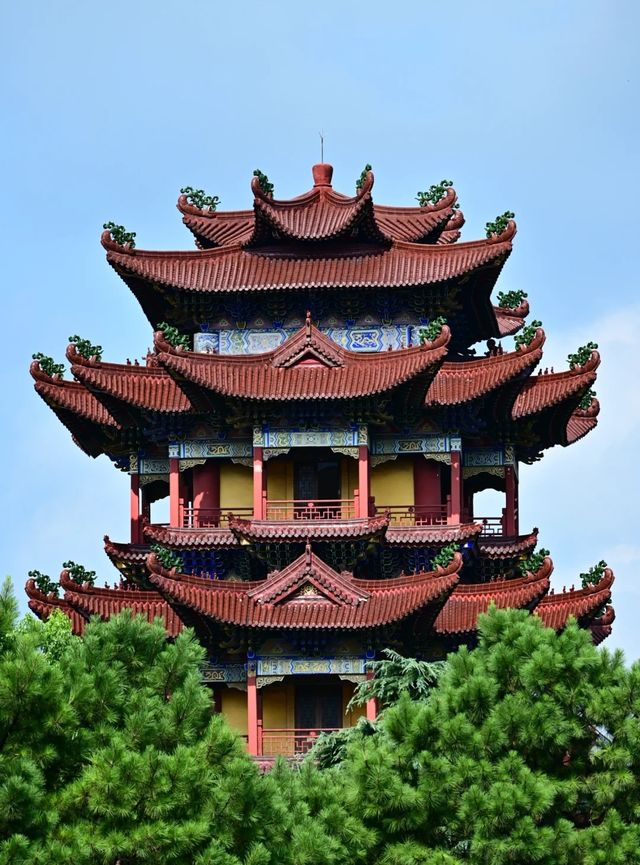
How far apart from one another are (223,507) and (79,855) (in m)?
16.5

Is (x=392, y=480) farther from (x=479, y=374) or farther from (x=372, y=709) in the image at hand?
(x=372, y=709)

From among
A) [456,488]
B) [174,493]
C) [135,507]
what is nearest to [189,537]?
[174,493]

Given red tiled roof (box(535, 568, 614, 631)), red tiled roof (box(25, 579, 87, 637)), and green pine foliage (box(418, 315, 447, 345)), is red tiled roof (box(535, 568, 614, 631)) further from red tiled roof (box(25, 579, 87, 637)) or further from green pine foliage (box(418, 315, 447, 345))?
red tiled roof (box(25, 579, 87, 637))

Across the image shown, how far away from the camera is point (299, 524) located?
3847 centimetres

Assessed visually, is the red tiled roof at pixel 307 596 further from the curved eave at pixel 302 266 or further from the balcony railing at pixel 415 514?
the curved eave at pixel 302 266

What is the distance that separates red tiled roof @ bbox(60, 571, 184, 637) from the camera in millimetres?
38719

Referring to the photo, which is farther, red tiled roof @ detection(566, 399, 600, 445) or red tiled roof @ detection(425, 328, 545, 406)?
red tiled roof @ detection(566, 399, 600, 445)

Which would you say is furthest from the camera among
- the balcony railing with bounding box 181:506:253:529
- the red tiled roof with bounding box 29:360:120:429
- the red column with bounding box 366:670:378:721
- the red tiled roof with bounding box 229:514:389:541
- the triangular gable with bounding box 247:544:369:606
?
→ the red tiled roof with bounding box 29:360:120:429

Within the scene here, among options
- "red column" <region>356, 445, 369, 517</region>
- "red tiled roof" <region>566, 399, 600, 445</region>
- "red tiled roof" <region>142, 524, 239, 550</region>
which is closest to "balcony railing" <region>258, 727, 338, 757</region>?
"red tiled roof" <region>142, 524, 239, 550</region>

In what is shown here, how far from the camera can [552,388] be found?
→ 40750 millimetres

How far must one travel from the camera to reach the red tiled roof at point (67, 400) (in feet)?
135

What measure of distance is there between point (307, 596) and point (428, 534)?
2770 mm

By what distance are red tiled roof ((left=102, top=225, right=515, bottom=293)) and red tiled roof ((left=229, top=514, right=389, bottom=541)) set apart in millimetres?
5015

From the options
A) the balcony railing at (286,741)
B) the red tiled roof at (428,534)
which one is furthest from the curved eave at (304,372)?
the balcony railing at (286,741)
